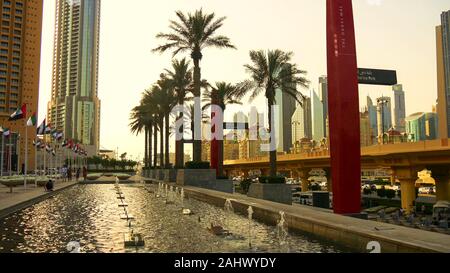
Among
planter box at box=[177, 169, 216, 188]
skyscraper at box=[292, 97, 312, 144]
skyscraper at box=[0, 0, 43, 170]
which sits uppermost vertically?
skyscraper at box=[0, 0, 43, 170]

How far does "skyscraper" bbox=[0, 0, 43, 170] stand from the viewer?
383ft

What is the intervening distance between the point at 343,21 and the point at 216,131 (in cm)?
2180

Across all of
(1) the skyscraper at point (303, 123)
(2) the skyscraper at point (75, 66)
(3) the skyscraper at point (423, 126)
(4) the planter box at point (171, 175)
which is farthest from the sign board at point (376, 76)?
(2) the skyscraper at point (75, 66)

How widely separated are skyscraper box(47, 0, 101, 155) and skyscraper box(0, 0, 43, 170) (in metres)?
56.2

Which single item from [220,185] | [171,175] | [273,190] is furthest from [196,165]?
[273,190]

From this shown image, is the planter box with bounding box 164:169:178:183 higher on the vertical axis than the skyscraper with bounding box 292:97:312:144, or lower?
lower

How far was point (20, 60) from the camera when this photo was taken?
11950cm

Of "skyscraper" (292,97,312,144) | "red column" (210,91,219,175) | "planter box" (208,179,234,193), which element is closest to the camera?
"planter box" (208,179,234,193)

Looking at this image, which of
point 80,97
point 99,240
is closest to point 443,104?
point 99,240

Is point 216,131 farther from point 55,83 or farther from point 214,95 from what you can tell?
point 55,83

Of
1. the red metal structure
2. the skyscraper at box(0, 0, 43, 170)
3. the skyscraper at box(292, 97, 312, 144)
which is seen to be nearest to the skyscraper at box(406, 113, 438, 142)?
the skyscraper at box(292, 97, 312, 144)

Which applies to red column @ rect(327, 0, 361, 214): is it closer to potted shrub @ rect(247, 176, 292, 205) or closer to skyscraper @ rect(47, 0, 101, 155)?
potted shrub @ rect(247, 176, 292, 205)

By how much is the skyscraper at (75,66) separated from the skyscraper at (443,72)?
155m

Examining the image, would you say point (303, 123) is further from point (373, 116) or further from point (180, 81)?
point (180, 81)
